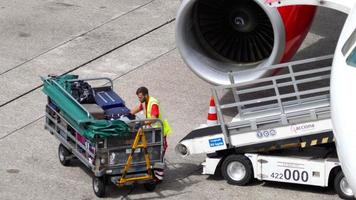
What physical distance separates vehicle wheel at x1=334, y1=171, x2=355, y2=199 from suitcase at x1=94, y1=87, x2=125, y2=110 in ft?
11.0

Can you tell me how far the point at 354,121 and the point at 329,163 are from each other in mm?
3993

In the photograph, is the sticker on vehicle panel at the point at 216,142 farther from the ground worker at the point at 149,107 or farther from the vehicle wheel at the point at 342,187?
the vehicle wheel at the point at 342,187

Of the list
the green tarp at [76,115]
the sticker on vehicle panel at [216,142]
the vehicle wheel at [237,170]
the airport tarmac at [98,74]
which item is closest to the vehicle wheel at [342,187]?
the airport tarmac at [98,74]

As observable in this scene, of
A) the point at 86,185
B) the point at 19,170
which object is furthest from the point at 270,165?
the point at 19,170

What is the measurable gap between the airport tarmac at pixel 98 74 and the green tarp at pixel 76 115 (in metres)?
0.93

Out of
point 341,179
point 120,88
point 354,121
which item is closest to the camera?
point 354,121

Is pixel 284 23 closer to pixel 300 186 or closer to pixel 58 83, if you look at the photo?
pixel 300 186

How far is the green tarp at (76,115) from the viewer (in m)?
12.2

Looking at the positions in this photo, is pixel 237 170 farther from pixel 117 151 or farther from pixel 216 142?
pixel 117 151

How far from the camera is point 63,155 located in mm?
13492

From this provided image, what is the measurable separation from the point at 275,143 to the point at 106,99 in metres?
2.63

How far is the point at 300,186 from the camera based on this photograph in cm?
1305

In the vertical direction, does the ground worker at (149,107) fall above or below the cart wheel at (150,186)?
above

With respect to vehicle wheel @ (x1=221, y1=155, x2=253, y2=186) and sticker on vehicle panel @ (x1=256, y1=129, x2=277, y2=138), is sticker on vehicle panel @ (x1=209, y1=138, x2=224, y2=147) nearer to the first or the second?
vehicle wheel @ (x1=221, y1=155, x2=253, y2=186)
